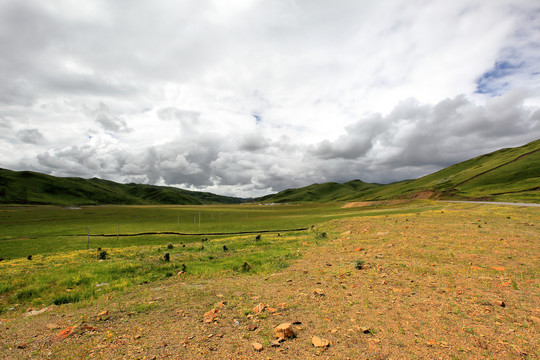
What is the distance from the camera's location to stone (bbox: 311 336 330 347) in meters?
6.90

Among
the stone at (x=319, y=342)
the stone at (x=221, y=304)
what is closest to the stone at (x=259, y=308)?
the stone at (x=221, y=304)

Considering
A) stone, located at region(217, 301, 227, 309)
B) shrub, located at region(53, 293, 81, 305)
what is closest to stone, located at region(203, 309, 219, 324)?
stone, located at region(217, 301, 227, 309)

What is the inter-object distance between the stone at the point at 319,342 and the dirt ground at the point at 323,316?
148 mm

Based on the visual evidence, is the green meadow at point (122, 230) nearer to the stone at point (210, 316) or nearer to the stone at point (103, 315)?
the stone at point (103, 315)

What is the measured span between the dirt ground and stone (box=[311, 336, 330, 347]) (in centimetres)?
15

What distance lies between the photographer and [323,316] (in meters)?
8.80

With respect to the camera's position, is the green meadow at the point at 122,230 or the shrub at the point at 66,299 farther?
the green meadow at the point at 122,230

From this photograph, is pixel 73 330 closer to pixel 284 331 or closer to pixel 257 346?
pixel 257 346

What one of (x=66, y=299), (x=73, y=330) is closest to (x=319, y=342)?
(x=73, y=330)

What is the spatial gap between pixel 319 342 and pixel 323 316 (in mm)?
1913

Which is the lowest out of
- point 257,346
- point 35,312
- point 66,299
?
point 66,299

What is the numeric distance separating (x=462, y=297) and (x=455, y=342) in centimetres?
380

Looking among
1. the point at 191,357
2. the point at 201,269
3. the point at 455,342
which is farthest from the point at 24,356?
the point at 455,342

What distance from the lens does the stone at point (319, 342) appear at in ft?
22.6
